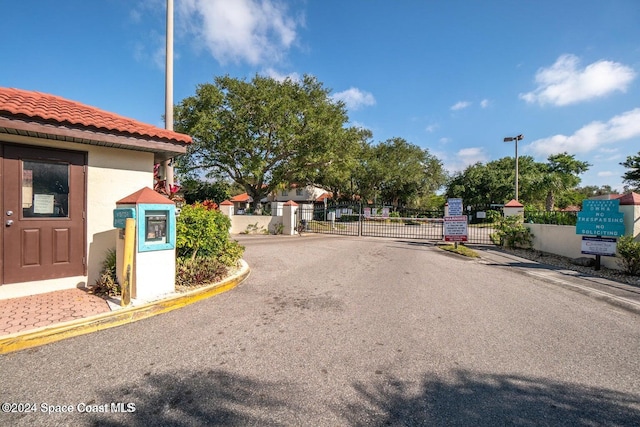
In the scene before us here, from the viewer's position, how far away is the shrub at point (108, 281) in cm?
487

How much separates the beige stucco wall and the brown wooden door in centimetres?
10

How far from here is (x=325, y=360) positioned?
3219mm

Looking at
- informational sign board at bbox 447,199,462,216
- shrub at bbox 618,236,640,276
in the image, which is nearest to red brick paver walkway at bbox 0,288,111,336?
shrub at bbox 618,236,640,276

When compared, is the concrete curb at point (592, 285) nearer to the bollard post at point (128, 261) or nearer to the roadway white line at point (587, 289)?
the roadway white line at point (587, 289)

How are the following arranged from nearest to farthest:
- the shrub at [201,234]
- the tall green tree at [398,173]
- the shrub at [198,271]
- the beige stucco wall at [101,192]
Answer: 1. the beige stucco wall at [101,192]
2. the shrub at [198,271]
3. the shrub at [201,234]
4. the tall green tree at [398,173]

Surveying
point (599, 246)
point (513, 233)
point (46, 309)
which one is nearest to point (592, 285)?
point (599, 246)

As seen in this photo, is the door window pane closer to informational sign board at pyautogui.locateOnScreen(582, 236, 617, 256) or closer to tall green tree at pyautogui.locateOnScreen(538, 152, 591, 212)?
informational sign board at pyautogui.locateOnScreen(582, 236, 617, 256)

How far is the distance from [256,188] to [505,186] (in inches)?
1099

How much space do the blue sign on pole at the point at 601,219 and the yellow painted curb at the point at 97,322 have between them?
10.4 m

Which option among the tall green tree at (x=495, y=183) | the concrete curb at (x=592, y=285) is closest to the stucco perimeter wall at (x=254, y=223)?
the concrete curb at (x=592, y=285)

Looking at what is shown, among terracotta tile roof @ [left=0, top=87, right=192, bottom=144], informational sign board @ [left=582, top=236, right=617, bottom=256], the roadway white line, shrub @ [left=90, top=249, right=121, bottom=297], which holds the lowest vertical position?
the roadway white line

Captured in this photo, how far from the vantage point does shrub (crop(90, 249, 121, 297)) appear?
16.0 ft

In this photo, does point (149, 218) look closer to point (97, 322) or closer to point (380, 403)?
point (97, 322)

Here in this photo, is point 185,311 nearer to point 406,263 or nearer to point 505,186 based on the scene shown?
point 406,263
